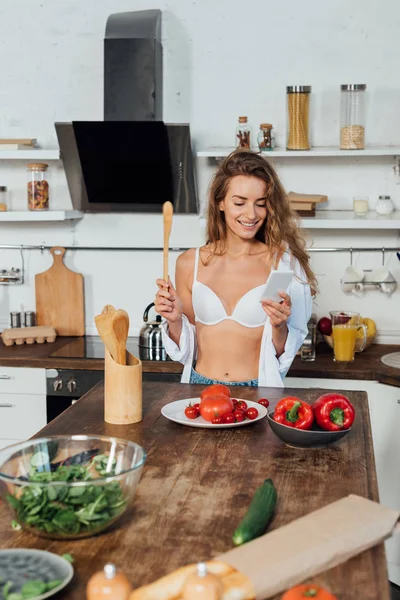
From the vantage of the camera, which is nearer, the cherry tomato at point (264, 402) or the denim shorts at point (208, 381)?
the cherry tomato at point (264, 402)

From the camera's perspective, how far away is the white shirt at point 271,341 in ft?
9.71

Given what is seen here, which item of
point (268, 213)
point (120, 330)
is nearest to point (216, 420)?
point (120, 330)

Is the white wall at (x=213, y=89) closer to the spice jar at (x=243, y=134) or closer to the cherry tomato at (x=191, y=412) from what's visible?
the spice jar at (x=243, y=134)

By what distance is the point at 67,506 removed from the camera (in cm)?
150

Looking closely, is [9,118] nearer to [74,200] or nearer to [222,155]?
[74,200]

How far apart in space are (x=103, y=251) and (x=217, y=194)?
1518 millimetres

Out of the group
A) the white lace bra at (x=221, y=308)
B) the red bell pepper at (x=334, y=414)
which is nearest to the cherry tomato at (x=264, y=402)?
the red bell pepper at (x=334, y=414)

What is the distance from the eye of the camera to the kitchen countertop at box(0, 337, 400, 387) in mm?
3648

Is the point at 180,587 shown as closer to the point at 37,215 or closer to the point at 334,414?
the point at 334,414

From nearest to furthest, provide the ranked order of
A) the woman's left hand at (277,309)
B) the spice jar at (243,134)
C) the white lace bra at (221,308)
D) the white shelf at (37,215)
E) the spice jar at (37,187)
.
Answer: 1. the woman's left hand at (277,309)
2. the white lace bra at (221,308)
3. the spice jar at (243,134)
4. the white shelf at (37,215)
5. the spice jar at (37,187)

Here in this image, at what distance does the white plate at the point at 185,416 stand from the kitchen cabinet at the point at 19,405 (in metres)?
1.58

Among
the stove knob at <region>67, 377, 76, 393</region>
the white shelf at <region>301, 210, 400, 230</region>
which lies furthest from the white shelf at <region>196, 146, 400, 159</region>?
the stove knob at <region>67, 377, 76, 393</region>

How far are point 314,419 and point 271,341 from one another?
0.86 m

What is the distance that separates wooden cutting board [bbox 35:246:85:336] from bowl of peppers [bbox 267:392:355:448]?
8.11 ft
